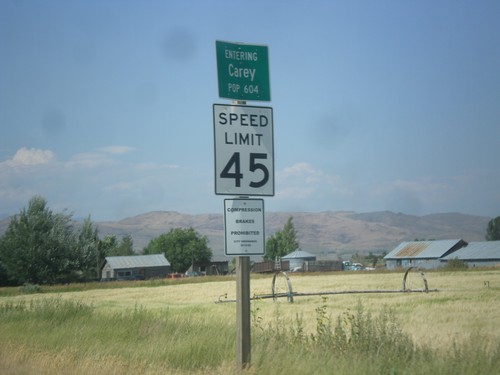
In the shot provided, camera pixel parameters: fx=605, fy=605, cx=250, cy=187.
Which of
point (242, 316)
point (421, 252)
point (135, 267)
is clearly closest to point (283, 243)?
point (421, 252)

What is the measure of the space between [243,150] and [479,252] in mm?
110082

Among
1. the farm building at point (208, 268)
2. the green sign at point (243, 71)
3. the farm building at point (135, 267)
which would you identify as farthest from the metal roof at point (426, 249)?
the green sign at point (243, 71)

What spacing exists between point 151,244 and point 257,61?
155 m

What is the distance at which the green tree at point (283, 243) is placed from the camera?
18512 centimetres

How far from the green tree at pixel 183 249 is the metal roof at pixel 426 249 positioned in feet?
161

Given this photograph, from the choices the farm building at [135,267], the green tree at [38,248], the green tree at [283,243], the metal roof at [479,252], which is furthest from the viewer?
the green tree at [283,243]

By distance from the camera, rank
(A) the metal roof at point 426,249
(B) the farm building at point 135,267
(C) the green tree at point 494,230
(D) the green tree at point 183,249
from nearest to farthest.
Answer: (B) the farm building at point 135,267
(A) the metal roof at point 426,249
(D) the green tree at point 183,249
(C) the green tree at point 494,230

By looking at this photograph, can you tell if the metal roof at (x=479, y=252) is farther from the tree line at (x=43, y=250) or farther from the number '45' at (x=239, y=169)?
the number '45' at (x=239, y=169)

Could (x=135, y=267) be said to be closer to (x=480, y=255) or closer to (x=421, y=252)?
(x=421, y=252)

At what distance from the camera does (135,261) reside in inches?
4875

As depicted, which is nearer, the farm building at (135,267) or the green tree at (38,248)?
the green tree at (38,248)

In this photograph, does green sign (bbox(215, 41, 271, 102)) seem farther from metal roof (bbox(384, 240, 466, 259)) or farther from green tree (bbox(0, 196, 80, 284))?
metal roof (bbox(384, 240, 466, 259))

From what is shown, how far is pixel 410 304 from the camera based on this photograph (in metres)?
25.5

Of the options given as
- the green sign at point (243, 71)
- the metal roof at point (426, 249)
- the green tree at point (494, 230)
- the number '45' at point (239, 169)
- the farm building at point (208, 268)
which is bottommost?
the farm building at point (208, 268)
